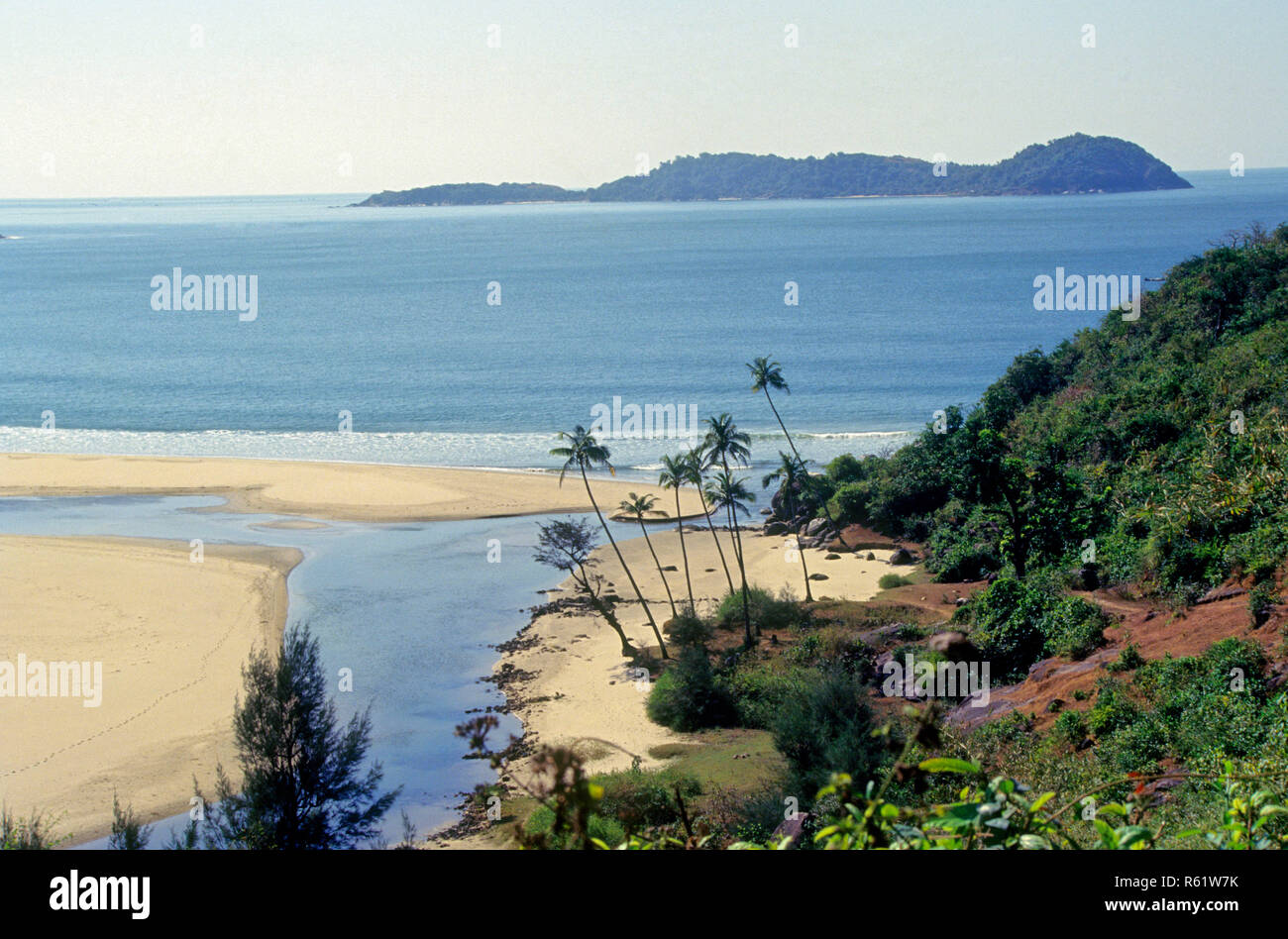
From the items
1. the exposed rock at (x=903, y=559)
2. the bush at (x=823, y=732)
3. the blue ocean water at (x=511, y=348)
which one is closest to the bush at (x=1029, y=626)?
the bush at (x=823, y=732)

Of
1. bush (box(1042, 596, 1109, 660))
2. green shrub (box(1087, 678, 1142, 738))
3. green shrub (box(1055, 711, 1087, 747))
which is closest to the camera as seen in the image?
green shrub (box(1087, 678, 1142, 738))

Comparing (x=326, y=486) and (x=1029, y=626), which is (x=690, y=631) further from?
(x=326, y=486)

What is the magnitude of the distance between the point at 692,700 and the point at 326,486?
115ft

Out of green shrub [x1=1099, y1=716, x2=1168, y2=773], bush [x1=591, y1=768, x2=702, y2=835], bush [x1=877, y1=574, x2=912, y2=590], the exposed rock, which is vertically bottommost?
bush [x1=591, y1=768, x2=702, y2=835]

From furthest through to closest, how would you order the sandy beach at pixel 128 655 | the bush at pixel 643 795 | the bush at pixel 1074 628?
the sandy beach at pixel 128 655 → the bush at pixel 1074 628 → the bush at pixel 643 795

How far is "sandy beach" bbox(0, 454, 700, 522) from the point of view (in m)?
53.1

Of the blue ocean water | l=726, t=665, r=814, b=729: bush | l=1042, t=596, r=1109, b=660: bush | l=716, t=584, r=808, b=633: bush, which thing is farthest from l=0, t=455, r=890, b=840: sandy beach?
l=1042, t=596, r=1109, b=660: bush

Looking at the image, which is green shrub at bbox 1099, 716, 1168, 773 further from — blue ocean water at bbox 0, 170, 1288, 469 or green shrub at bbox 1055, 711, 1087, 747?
blue ocean water at bbox 0, 170, 1288, 469

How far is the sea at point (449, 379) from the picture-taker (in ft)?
125

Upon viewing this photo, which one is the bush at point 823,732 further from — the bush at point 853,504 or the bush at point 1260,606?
the bush at point 853,504

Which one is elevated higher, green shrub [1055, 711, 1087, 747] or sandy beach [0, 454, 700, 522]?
sandy beach [0, 454, 700, 522]

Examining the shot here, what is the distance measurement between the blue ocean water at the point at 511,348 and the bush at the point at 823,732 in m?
38.8

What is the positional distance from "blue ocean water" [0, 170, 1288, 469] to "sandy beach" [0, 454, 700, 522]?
3681 millimetres

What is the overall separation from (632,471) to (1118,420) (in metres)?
29.1
